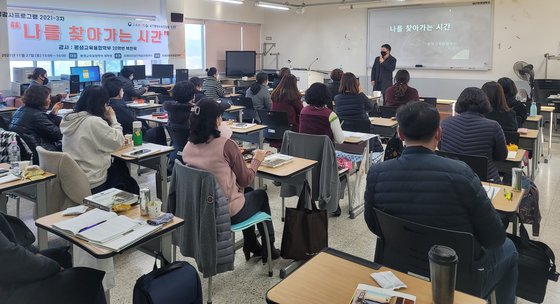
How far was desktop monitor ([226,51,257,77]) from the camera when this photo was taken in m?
12.0

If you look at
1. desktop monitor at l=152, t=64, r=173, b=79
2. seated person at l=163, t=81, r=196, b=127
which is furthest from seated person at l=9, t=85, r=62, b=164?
desktop monitor at l=152, t=64, r=173, b=79

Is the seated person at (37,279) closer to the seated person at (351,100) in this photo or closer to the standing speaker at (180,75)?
the seated person at (351,100)

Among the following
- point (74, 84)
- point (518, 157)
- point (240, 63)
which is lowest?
point (518, 157)

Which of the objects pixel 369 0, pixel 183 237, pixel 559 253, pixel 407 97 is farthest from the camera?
pixel 369 0

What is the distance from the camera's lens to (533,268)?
238 cm

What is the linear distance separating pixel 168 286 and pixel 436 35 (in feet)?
31.5

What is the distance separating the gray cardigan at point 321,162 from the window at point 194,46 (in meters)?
8.24

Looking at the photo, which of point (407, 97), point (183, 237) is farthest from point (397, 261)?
point (407, 97)

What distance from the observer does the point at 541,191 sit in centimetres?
503

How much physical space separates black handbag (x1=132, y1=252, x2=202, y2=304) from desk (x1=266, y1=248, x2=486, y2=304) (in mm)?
745

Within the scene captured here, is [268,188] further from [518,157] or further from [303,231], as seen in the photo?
[518,157]

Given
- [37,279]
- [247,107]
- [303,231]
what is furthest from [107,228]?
[247,107]

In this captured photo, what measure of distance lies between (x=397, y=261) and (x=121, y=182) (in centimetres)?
249

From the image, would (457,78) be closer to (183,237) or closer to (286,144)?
(286,144)
